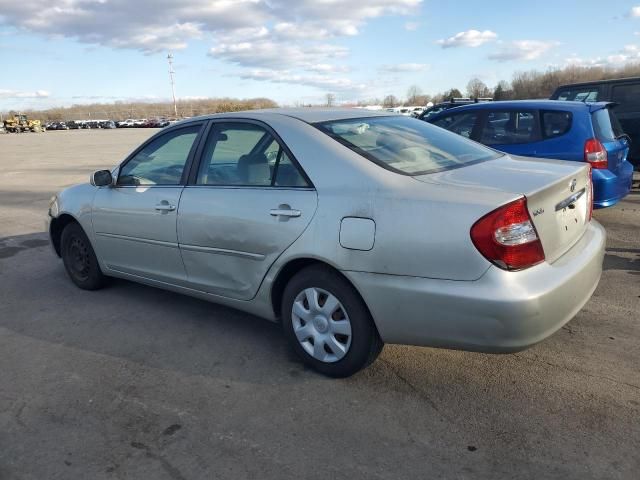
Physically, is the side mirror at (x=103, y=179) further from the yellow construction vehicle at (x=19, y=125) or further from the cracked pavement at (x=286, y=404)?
the yellow construction vehicle at (x=19, y=125)

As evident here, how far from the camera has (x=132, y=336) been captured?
3953 millimetres

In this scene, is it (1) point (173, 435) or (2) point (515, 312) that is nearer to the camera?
(2) point (515, 312)

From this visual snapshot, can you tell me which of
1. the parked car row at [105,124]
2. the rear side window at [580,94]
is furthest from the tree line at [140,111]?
the rear side window at [580,94]

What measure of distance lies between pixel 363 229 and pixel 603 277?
2.97m

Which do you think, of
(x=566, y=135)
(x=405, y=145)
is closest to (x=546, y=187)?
(x=405, y=145)

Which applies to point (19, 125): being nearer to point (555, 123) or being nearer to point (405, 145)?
point (555, 123)

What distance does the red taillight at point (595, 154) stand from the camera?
595 cm

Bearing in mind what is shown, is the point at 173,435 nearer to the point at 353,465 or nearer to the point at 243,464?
the point at 243,464

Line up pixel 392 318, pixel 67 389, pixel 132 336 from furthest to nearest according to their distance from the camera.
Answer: pixel 132 336, pixel 67 389, pixel 392 318

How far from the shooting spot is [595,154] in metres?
5.96

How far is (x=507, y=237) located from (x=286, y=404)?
1.47m

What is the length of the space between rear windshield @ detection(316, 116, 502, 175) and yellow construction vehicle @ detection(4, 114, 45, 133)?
75207 millimetres

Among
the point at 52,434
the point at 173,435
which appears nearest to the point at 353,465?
the point at 173,435

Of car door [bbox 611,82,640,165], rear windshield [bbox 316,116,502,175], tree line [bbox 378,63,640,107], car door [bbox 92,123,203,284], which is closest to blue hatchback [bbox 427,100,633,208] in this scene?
car door [bbox 611,82,640,165]
